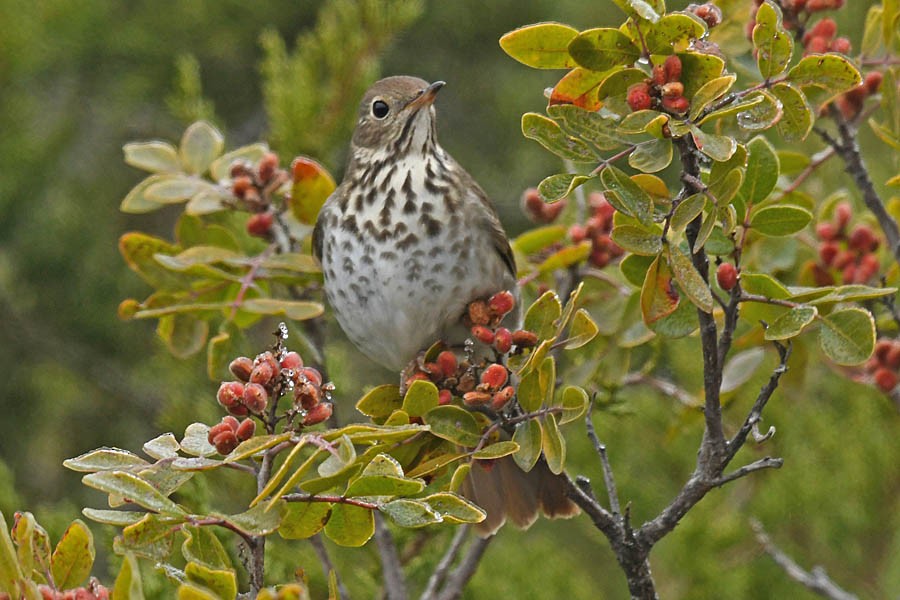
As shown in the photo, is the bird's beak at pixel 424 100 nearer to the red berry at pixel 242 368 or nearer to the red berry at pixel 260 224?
the red berry at pixel 260 224

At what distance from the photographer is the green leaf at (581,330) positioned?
2.26 meters

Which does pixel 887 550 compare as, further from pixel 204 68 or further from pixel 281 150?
pixel 204 68

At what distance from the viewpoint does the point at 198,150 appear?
3.09 m

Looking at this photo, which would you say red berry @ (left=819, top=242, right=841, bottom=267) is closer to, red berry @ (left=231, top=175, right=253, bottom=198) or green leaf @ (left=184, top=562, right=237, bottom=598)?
red berry @ (left=231, top=175, right=253, bottom=198)

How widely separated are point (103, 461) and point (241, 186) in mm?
1212

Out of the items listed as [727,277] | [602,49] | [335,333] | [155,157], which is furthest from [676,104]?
[335,333]

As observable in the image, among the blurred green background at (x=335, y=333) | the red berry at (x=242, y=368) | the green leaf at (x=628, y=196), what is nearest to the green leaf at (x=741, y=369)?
the blurred green background at (x=335, y=333)

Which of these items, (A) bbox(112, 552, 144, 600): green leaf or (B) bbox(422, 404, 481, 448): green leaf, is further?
(B) bbox(422, 404, 481, 448): green leaf

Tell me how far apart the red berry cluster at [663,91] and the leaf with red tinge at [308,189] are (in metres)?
1.17

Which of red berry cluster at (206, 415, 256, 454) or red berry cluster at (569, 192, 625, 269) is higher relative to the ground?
red berry cluster at (206, 415, 256, 454)

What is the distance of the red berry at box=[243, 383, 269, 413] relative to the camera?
1.90m

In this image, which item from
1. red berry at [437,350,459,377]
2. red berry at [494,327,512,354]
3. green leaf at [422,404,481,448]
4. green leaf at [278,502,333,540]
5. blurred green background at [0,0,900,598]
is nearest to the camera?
green leaf at [278,502,333,540]

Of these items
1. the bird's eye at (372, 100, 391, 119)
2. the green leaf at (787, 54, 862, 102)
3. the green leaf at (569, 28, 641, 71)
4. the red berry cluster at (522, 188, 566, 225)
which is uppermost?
the green leaf at (569, 28, 641, 71)

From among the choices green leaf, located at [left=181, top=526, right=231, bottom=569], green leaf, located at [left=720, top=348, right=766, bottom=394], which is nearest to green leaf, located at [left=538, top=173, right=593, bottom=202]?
green leaf, located at [left=181, top=526, right=231, bottom=569]
